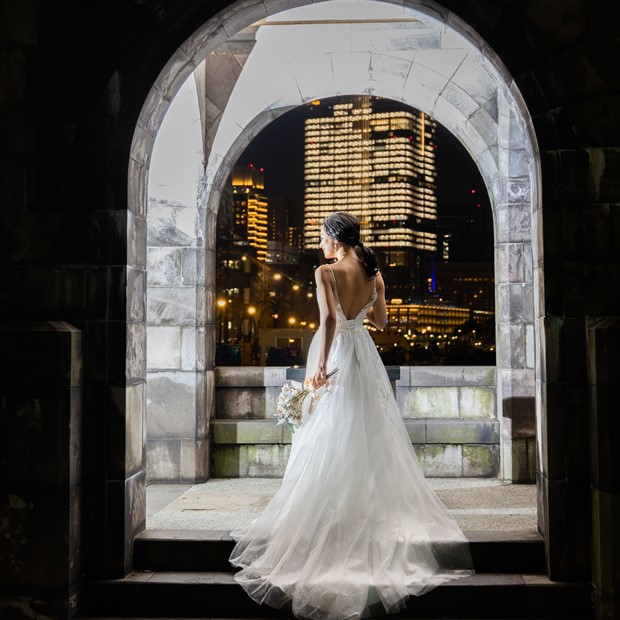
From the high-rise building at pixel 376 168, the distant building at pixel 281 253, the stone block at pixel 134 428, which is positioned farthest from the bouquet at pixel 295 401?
the high-rise building at pixel 376 168

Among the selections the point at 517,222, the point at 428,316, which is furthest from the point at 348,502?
the point at 428,316

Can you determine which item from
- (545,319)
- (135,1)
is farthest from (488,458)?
(135,1)

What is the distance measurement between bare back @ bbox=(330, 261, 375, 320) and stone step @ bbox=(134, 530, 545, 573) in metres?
1.64

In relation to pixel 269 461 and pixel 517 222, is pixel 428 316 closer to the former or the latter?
pixel 517 222

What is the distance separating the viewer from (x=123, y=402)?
14.3 feet

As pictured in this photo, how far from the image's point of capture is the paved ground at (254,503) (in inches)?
203

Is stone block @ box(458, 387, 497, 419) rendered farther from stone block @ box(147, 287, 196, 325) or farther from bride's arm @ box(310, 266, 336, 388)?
bride's arm @ box(310, 266, 336, 388)

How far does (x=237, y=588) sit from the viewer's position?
4.13 m

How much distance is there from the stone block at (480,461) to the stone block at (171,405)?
284cm

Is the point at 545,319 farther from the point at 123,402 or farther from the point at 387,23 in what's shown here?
the point at 387,23

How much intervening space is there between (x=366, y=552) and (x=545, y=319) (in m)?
1.75

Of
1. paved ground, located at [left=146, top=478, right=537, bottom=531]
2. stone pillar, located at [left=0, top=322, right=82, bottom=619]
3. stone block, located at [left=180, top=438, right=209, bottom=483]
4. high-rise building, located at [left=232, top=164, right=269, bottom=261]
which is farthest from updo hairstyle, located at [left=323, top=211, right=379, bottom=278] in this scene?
high-rise building, located at [left=232, top=164, right=269, bottom=261]

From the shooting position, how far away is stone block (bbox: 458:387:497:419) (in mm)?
7617

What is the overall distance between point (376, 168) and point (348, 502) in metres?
92.9
